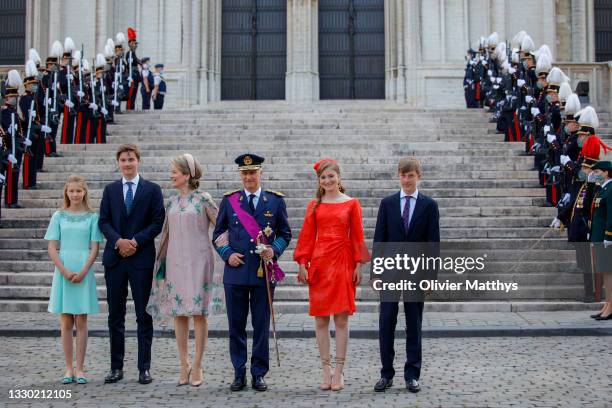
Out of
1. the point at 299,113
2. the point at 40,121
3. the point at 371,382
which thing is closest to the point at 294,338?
the point at 371,382

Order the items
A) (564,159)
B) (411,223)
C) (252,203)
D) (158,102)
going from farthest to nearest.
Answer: (158,102) < (564,159) < (252,203) < (411,223)

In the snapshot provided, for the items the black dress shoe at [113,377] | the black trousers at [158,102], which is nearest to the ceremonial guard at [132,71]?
the black trousers at [158,102]

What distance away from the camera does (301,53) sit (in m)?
25.4

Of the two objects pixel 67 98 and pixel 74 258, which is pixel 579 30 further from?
pixel 74 258

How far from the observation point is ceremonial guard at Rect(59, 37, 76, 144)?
58.0 feet

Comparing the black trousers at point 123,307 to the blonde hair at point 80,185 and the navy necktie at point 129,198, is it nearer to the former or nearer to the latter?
the navy necktie at point 129,198

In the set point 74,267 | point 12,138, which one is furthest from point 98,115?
point 74,267

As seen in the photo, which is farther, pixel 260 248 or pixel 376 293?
pixel 376 293

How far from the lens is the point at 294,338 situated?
945cm

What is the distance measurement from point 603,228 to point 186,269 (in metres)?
5.76

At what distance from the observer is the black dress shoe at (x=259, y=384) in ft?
22.6

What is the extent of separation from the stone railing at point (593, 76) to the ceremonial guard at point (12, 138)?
1333cm

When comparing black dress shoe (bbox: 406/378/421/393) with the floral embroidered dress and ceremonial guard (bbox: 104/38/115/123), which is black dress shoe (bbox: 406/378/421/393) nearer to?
the floral embroidered dress

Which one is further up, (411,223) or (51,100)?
(51,100)
